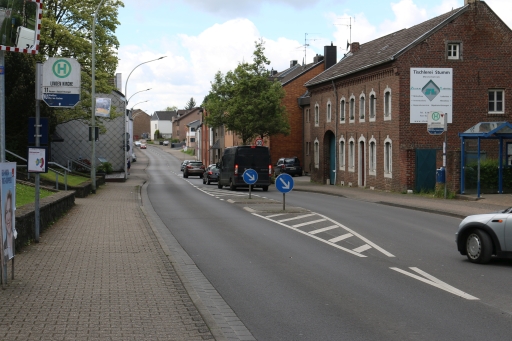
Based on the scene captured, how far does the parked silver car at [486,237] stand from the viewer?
11.5 meters

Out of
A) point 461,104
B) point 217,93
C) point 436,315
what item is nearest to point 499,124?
point 461,104

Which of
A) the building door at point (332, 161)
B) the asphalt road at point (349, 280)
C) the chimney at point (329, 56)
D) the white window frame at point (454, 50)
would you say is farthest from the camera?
the chimney at point (329, 56)

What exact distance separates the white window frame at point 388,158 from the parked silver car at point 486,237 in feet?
81.6

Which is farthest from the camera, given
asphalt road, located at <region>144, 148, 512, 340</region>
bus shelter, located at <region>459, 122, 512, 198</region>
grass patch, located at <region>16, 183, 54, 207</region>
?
bus shelter, located at <region>459, 122, 512, 198</region>

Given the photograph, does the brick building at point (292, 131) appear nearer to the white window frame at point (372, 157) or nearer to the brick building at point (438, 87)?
the white window frame at point (372, 157)

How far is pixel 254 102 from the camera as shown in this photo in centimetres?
5281

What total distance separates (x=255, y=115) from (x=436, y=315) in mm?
45374

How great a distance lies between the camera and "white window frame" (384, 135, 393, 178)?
3688 cm

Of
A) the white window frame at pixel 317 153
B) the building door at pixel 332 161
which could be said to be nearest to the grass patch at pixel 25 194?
the building door at pixel 332 161

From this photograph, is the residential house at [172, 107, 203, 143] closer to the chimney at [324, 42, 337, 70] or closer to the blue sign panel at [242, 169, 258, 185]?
the chimney at [324, 42, 337, 70]

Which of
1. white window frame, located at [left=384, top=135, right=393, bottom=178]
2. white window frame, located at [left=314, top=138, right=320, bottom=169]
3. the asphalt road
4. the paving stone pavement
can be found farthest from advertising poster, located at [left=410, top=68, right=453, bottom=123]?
the paving stone pavement

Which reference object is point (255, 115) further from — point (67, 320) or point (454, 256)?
Result: point (67, 320)

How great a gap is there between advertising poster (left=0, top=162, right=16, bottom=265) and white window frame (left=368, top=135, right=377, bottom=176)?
105 feet

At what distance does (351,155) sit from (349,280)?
34.2 meters
